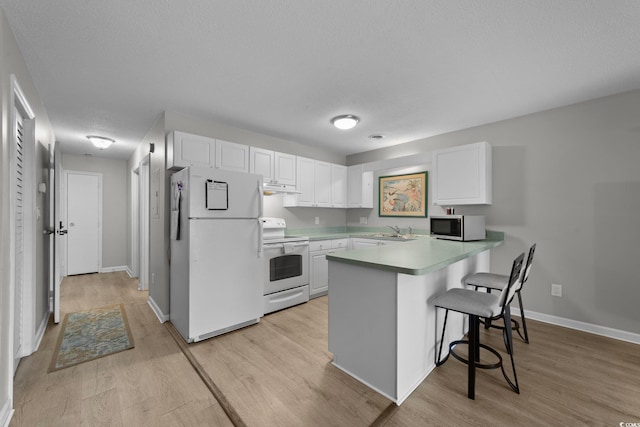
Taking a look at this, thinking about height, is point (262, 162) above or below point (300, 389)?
above

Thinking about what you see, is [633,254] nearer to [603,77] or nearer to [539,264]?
[539,264]

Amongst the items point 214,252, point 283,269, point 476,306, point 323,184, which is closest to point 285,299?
point 283,269

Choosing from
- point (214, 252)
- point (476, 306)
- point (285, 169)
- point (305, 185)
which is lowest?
point (476, 306)

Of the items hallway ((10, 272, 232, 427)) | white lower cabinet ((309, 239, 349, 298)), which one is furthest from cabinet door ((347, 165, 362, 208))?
hallway ((10, 272, 232, 427))

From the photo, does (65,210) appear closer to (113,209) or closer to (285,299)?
(113,209)

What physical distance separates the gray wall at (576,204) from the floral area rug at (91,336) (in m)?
4.22

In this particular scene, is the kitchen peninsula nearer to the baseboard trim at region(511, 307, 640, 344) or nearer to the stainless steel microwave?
the stainless steel microwave

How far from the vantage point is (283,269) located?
3.37m

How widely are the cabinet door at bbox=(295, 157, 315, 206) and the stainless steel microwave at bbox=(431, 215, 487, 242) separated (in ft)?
6.10

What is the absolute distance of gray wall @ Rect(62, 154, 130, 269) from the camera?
5.46 meters

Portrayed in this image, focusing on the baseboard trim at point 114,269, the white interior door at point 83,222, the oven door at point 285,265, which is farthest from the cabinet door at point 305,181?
the white interior door at point 83,222

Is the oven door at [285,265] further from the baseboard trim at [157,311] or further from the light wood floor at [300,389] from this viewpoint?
the baseboard trim at [157,311]

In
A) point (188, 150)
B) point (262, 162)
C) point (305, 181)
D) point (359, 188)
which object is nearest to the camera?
point (188, 150)

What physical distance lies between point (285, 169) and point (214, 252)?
1737 mm
